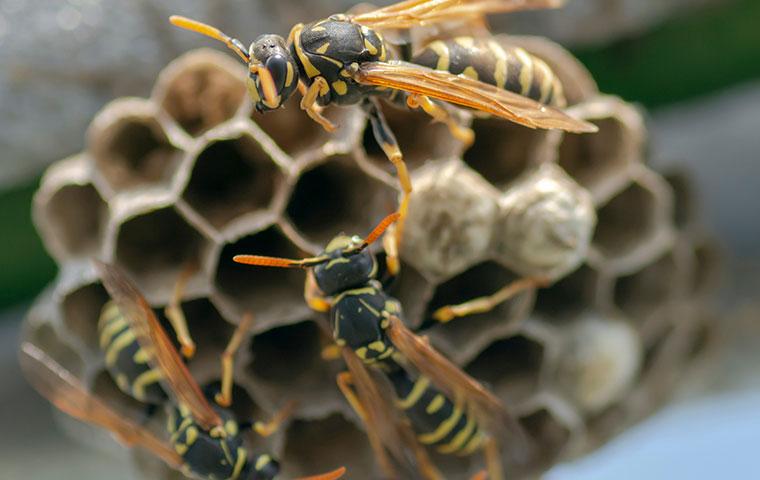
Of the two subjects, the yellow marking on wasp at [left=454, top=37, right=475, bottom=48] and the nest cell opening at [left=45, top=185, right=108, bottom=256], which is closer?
the yellow marking on wasp at [left=454, top=37, right=475, bottom=48]

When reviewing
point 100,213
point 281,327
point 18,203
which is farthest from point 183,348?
point 18,203

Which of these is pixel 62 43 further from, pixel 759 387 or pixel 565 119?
pixel 759 387

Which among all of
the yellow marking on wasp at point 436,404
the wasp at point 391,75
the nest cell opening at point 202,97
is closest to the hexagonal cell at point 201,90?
the nest cell opening at point 202,97

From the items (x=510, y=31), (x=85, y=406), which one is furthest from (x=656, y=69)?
(x=85, y=406)

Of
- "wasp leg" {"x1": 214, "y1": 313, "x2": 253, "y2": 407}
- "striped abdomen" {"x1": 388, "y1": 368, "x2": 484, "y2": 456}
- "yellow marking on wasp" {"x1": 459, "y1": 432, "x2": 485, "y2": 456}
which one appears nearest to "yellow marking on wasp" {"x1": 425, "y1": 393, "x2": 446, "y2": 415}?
"striped abdomen" {"x1": 388, "y1": 368, "x2": 484, "y2": 456}

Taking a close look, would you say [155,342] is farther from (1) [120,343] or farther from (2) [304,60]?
(2) [304,60]

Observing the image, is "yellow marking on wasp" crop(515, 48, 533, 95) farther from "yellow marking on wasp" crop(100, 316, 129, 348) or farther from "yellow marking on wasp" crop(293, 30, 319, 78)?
"yellow marking on wasp" crop(100, 316, 129, 348)
